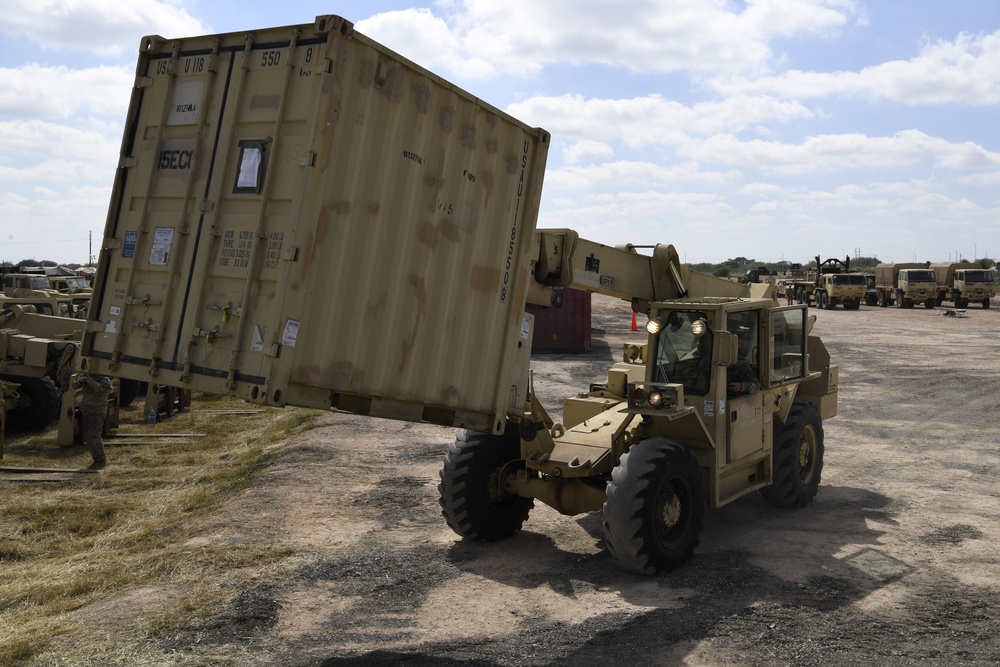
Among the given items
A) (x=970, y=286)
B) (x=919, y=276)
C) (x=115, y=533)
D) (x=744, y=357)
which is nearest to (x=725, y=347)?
(x=744, y=357)

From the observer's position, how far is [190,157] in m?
6.76

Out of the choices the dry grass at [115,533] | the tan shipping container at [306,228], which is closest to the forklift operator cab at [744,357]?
the tan shipping container at [306,228]

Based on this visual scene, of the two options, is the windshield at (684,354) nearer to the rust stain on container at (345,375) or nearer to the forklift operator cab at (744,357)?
the forklift operator cab at (744,357)

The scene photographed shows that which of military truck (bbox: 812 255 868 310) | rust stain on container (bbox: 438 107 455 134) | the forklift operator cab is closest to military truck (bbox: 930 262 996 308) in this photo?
military truck (bbox: 812 255 868 310)

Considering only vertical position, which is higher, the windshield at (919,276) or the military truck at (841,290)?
the windshield at (919,276)

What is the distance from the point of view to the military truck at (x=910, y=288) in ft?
149

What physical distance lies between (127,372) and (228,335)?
1.03 metres

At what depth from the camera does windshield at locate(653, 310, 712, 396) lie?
8859 millimetres

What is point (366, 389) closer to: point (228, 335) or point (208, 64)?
point (228, 335)

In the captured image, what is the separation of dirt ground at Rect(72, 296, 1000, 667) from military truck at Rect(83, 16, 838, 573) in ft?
2.03

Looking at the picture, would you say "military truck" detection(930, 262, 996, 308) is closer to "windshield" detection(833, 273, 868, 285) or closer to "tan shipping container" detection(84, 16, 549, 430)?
"windshield" detection(833, 273, 868, 285)

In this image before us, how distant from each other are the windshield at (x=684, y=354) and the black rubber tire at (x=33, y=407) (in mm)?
11767

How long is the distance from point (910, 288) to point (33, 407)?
136ft

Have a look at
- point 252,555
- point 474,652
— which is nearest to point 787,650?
point 474,652
